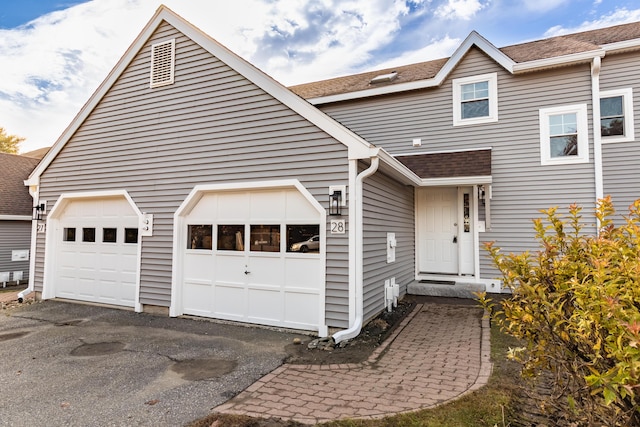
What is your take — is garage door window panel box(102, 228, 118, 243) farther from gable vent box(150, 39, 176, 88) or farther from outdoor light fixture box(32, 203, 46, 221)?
gable vent box(150, 39, 176, 88)

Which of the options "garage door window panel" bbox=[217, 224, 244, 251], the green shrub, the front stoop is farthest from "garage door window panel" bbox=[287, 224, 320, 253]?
the front stoop

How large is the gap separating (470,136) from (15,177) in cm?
1775

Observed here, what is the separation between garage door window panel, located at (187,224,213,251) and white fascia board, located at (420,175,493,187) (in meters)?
5.00

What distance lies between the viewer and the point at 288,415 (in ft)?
10.4

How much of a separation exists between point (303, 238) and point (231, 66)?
362 centimetres

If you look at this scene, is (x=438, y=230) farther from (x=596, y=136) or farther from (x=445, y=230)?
(x=596, y=136)

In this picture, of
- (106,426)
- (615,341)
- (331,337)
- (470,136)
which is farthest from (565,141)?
(106,426)

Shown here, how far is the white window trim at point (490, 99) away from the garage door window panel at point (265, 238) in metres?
6.01

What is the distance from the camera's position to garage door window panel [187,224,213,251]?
6916mm

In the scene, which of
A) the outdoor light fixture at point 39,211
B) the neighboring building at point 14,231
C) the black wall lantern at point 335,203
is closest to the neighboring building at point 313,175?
the black wall lantern at point 335,203

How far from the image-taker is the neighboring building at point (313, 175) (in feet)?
19.4

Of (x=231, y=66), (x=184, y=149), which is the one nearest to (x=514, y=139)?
(x=231, y=66)

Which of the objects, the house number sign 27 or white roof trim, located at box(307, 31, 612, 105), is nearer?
the house number sign 27

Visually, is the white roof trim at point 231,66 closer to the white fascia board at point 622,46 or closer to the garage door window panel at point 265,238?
the garage door window panel at point 265,238
